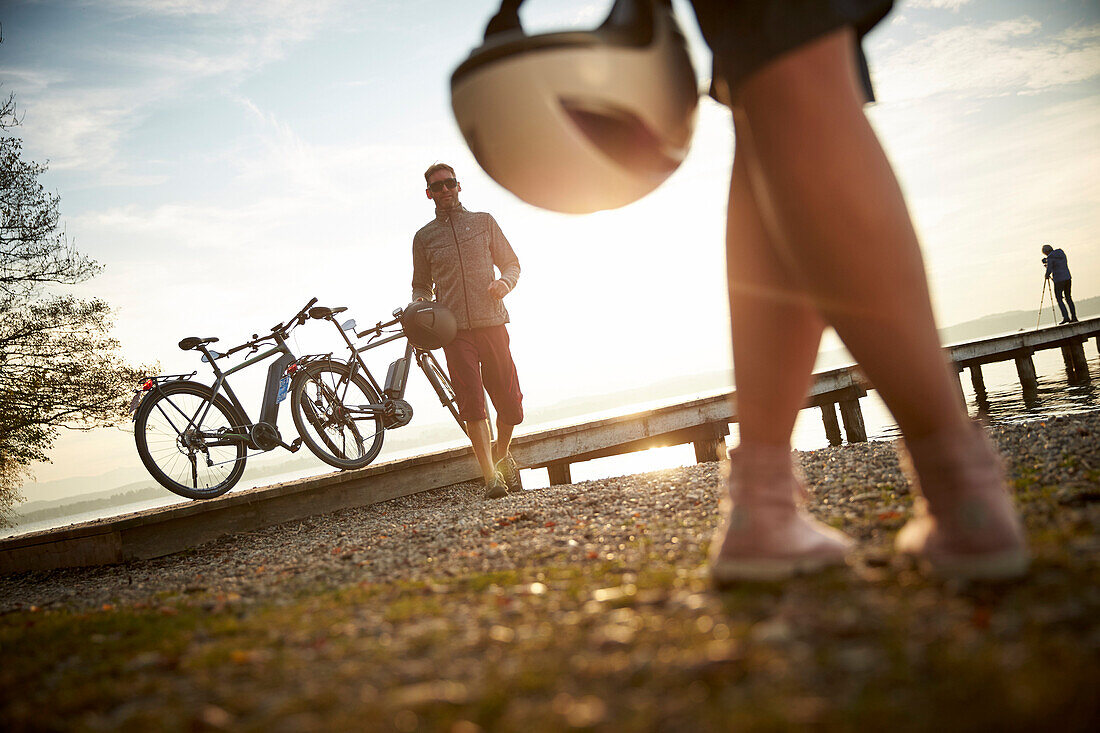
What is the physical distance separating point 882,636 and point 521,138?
1.10 meters

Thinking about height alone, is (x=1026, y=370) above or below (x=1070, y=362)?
above

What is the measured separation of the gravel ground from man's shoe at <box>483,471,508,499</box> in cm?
25

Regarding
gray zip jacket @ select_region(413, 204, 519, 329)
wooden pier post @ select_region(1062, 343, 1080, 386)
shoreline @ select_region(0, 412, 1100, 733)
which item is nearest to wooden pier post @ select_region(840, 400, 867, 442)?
gray zip jacket @ select_region(413, 204, 519, 329)

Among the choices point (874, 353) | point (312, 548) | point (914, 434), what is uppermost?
point (874, 353)

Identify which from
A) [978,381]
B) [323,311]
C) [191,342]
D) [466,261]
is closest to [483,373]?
[466,261]

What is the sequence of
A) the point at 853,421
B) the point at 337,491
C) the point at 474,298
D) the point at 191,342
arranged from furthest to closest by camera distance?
the point at 853,421 < the point at 191,342 < the point at 337,491 < the point at 474,298

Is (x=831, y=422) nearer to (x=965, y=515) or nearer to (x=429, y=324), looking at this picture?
(x=429, y=324)

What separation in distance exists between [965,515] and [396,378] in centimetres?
629

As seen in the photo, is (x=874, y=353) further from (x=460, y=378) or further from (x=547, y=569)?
(x=460, y=378)

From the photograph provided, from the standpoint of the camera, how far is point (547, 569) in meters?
1.93

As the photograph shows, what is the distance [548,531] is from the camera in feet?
9.95

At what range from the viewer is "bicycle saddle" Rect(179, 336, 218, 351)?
6058 millimetres

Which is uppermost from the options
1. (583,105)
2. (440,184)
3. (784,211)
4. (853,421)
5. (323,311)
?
(440,184)

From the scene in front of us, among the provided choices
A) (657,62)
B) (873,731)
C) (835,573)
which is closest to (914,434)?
(835,573)
